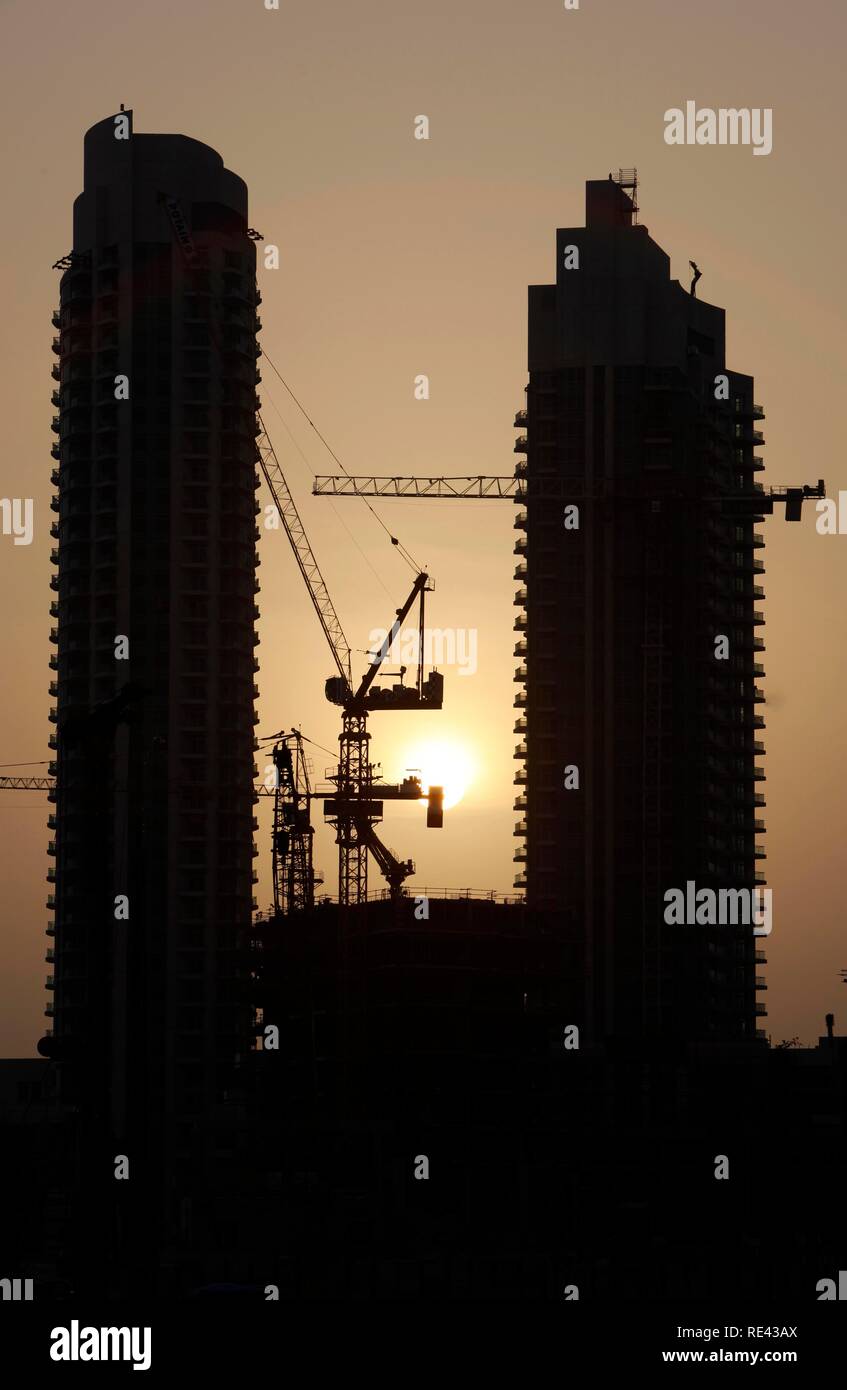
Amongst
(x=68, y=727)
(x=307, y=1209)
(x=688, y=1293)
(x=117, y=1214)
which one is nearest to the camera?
(x=68, y=727)

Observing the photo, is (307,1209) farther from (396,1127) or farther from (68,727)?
(68,727)

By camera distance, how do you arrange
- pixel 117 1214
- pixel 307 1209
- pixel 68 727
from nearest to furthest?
pixel 68 727 < pixel 117 1214 < pixel 307 1209

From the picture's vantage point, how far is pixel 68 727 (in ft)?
393

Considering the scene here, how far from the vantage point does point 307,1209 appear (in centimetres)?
18338

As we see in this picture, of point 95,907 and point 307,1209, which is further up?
point 95,907

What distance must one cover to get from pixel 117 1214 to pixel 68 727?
190 feet

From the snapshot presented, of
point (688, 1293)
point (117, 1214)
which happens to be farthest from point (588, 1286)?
point (117, 1214)

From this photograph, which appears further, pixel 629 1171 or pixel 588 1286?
pixel 629 1171
